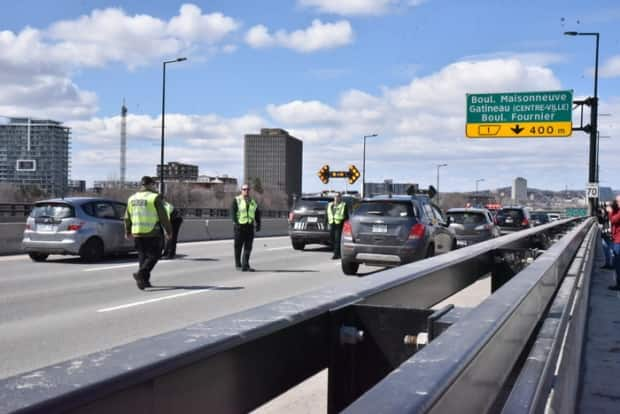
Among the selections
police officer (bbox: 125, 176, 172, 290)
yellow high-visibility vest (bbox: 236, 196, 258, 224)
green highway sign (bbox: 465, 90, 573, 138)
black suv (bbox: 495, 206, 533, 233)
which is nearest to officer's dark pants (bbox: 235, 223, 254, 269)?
yellow high-visibility vest (bbox: 236, 196, 258, 224)

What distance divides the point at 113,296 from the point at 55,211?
6.34m

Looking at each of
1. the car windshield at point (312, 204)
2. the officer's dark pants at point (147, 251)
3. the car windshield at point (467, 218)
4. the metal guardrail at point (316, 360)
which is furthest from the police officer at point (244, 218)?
the metal guardrail at point (316, 360)

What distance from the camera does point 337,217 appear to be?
60.3 feet

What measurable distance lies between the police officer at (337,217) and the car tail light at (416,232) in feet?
16.0

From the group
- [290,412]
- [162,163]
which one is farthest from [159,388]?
[162,163]

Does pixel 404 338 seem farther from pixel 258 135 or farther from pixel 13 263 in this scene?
pixel 258 135

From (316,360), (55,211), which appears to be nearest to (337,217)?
(55,211)

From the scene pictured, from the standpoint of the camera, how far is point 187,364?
1.54 meters

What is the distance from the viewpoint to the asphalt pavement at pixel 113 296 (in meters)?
7.18

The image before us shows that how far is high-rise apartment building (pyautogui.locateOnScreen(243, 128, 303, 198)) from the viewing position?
7234 inches

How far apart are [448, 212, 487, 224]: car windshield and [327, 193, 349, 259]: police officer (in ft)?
12.2

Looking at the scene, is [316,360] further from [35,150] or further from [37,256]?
[35,150]

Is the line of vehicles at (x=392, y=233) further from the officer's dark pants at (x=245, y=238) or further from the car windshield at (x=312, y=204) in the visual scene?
the car windshield at (x=312, y=204)

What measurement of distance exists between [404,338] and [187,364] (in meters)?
1.29
